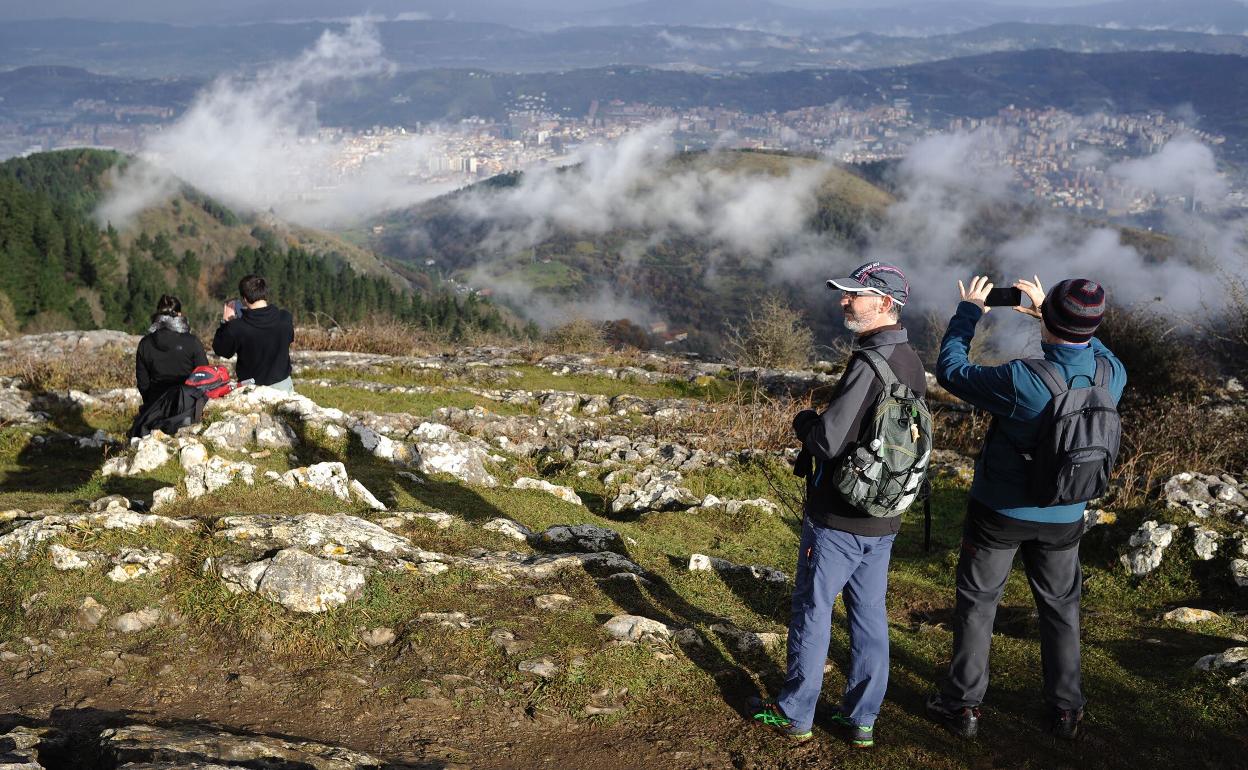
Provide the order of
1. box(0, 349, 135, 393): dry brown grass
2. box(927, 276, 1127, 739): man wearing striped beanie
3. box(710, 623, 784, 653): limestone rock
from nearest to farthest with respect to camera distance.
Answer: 1. box(927, 276, 1127, 739): man wearing striped beanie
2. box(710, 623, 784, 653): limestone rock
3. box(0, 349, 135, 393): dry brown grass

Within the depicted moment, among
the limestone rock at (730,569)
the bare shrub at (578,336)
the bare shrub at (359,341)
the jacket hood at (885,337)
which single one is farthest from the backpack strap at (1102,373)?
the bare shrub at (578,336)

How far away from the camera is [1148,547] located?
9391 mm

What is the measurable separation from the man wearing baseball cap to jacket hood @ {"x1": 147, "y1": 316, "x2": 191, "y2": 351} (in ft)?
27.8

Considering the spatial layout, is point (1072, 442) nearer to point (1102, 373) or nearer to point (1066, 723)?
point (1102, 373)

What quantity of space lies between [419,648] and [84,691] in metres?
2.07

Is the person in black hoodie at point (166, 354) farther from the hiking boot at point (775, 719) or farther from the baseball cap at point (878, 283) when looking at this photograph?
the baseball cap at point (878, 283)

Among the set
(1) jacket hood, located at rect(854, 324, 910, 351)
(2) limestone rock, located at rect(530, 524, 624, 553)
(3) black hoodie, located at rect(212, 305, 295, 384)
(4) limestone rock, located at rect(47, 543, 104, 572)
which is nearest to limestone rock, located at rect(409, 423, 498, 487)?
(3) black hoodie, located at rect(212, 305, 295, 384)

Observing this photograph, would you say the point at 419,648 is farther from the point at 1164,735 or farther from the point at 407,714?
the point at 1164,735

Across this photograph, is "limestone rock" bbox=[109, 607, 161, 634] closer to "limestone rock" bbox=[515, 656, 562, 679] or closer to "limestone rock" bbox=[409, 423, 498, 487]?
"limestone rock" bbox=[515, 656, 562, 679]

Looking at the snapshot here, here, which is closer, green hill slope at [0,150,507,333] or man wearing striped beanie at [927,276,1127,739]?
man wearing striped beanie at [927,276,1127,739]

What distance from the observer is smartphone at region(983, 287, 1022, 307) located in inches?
216

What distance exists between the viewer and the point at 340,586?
620 centimetres

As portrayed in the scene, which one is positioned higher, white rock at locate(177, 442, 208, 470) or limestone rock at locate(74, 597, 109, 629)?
limestone rock at locate(74, 597, 109, 629)

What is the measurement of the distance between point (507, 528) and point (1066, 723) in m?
5.13
